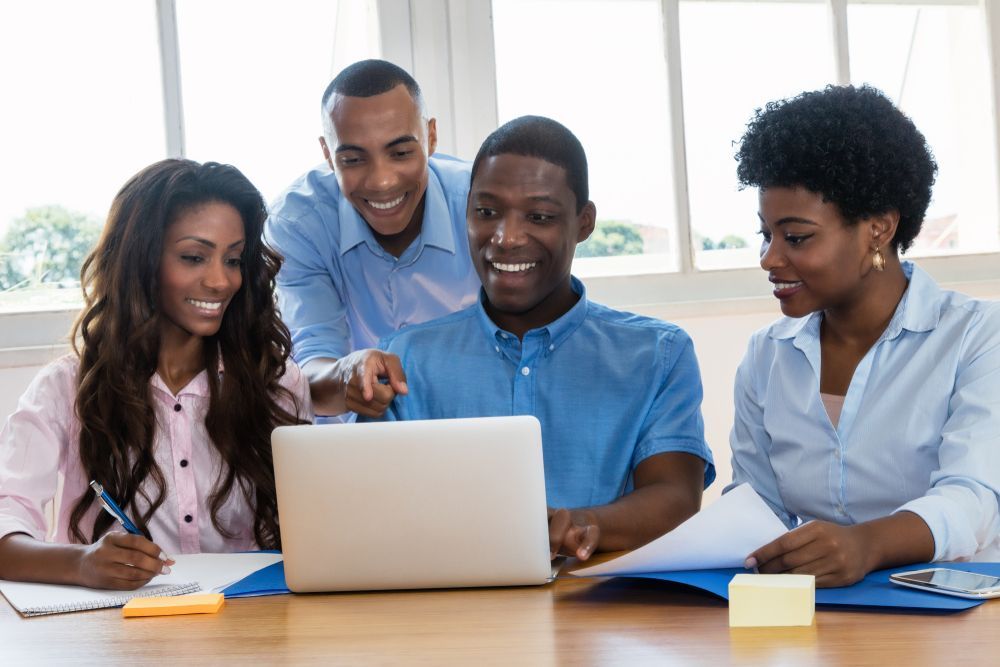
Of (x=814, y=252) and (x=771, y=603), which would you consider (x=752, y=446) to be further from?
(x=771, y=603)

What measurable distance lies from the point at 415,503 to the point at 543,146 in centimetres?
81

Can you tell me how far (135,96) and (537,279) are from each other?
5.23 feet

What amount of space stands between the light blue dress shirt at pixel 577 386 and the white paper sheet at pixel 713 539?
19.7 inches

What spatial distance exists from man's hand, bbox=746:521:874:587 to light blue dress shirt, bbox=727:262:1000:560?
272 millimetres

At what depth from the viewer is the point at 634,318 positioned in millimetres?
1947

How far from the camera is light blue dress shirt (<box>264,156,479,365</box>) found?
236 centimetres

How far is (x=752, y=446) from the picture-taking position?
1832 mm

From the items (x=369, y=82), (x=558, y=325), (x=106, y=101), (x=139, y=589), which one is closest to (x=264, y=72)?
(x=106, y=101)

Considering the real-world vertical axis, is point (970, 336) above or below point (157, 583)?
above

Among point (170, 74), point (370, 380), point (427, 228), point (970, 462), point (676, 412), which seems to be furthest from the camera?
point (170, 74)

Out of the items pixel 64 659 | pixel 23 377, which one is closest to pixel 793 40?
pixel 23 377

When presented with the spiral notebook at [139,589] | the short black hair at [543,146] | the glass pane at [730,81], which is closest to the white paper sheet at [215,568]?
the spiral notebook at [139,589]

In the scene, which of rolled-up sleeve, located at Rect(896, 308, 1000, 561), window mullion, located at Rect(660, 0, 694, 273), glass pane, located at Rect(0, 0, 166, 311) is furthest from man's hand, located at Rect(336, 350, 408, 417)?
window mullion, located at Rect(660, 0, 694, 273)

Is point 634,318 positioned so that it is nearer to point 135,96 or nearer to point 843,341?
point 843,341
